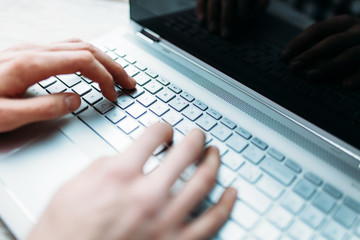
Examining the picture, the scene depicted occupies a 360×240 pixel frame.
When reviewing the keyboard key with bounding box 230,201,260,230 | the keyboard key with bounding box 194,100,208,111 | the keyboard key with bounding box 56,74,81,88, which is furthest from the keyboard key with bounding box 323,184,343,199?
the keyboard key with bounding box 56,74,81,88

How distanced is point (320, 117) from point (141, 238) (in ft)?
1.07

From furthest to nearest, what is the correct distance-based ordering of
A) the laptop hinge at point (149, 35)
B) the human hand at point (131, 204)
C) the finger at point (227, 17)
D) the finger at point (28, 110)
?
the laptop hinge at point (149, 35) < the finger at point (227, 17) < the finger at point (28, 110) < the human hand at point (131, 204)

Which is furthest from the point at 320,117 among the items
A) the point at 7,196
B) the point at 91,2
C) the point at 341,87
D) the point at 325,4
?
the point at 91,2

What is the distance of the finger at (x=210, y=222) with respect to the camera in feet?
1.10

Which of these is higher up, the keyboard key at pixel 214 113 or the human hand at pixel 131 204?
the human hand at pixel 131 204

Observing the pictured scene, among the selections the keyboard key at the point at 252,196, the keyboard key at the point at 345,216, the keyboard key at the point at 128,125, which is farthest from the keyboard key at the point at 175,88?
the keyboard key at the point at 345,216

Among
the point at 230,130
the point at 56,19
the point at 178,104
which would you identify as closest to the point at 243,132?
the point at 230,130

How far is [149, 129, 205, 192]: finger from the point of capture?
35 cm

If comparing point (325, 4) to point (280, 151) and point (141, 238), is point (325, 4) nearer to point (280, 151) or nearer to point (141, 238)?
point (280, 151)

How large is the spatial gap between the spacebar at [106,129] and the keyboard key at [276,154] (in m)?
0.22

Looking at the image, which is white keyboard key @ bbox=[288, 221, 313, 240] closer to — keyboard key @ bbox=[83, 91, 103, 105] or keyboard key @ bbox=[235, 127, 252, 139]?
keyboard key @ bbox=[235, 127, 252, 139]

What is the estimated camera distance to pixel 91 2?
2.80ft

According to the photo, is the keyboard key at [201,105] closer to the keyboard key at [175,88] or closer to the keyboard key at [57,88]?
the keyboard key at [175,88]

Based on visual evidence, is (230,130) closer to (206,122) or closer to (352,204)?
(206,122)
